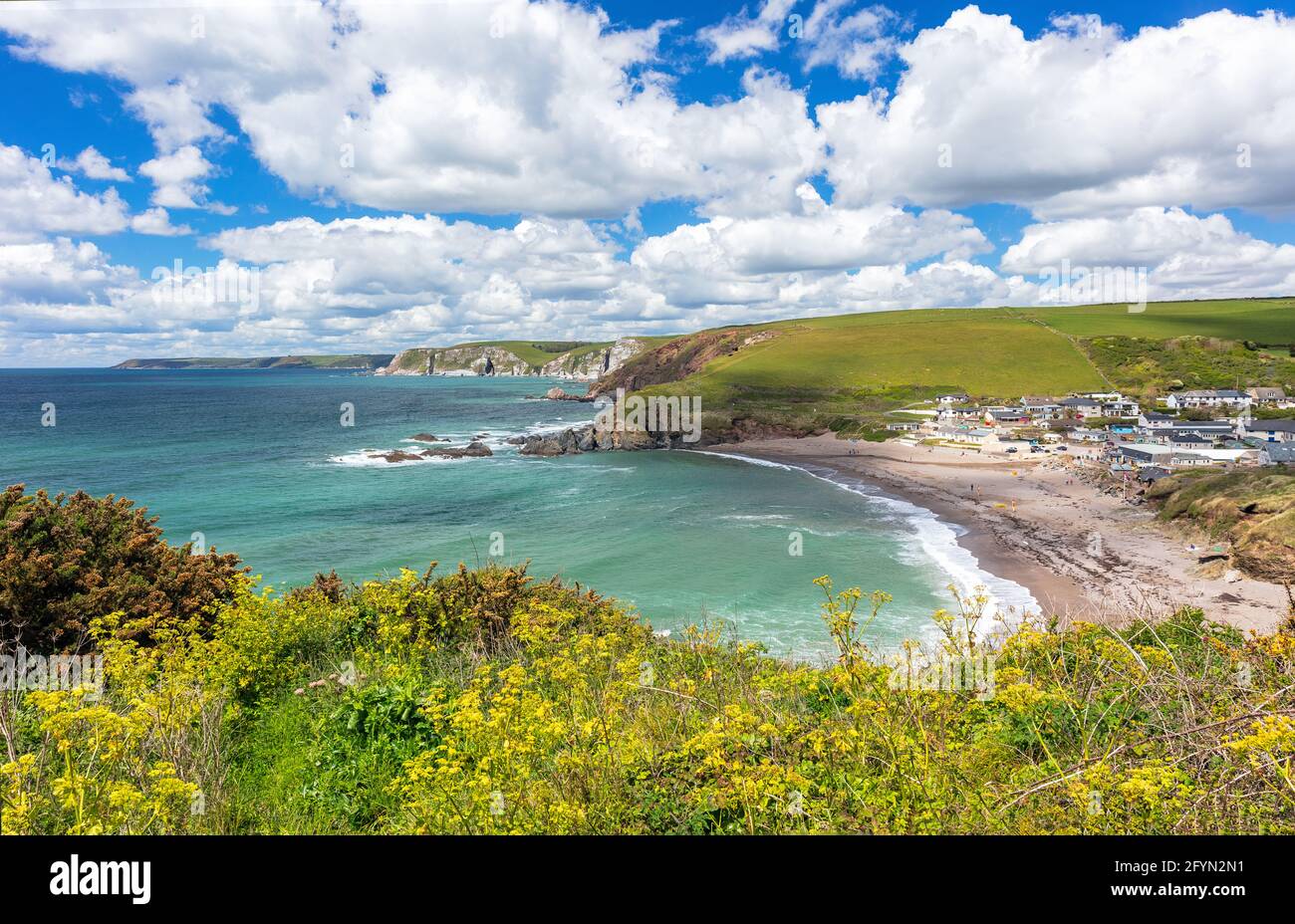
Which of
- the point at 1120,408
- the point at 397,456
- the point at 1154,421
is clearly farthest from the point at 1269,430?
the point at 397,456

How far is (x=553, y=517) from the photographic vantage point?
44906 millimetres

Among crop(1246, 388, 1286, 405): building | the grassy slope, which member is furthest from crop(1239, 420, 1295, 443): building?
crop(1246, 388, 1286, 405): building

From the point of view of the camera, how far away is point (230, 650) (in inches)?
330

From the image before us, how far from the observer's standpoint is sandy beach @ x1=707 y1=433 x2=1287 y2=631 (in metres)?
26.2

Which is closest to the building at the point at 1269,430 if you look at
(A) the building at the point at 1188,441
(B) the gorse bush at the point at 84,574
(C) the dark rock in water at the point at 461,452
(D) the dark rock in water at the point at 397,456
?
(A) the building at the point at 1188,441

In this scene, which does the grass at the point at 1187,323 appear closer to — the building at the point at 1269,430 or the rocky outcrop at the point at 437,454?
the building at the point at 1269,430

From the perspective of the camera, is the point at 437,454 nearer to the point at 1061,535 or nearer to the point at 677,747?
the point at 1061,535

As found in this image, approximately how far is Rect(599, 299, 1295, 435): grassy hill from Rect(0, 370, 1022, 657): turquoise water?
3162cm

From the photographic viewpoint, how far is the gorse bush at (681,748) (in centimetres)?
392

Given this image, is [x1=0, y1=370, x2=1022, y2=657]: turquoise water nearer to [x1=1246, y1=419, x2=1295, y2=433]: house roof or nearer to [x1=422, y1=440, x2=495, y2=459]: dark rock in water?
[x1=422, y1=440, x2=495, y2=459]: dark rock in water

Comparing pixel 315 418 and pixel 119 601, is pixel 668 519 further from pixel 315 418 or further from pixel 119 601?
pixel 315 418

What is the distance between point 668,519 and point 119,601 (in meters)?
34.6
